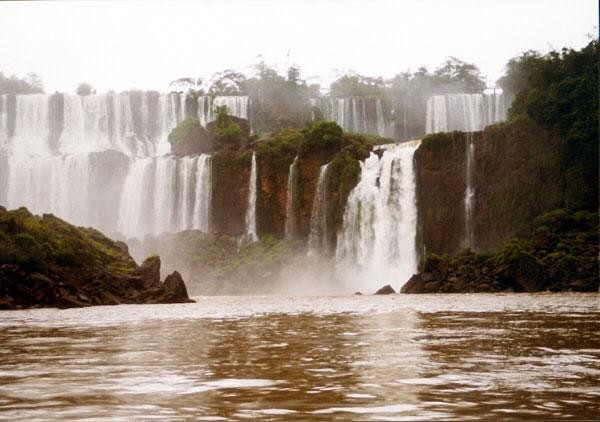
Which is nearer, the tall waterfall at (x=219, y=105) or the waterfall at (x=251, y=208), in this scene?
the waterfall at (x=251, y=208)

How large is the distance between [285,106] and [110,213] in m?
26.9

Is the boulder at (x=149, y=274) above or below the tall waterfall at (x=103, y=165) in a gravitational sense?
below

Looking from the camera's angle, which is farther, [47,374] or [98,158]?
[98,158]

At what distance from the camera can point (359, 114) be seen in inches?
3216

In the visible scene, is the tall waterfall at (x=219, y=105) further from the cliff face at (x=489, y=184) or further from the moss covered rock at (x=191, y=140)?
the cliff face at (x=489, y=184)

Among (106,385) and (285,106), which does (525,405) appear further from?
(285,106)

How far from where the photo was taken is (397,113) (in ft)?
267

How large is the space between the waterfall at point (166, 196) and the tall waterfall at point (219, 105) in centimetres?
1553

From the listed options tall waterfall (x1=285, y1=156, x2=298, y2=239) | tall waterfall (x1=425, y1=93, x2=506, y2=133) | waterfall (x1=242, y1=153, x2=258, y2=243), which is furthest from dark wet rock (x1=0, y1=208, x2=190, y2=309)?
tall waterfall (x1=425, y1=93, x2=506, y2=133)

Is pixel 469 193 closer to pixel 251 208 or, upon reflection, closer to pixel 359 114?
pixel 251 208

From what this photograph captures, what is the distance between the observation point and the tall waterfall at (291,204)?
198 ft

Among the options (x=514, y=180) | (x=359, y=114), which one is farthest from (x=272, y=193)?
(x=359, y=114)

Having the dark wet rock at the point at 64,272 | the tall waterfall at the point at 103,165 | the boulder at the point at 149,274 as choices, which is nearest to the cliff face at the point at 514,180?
the tall waterfall at the point at 103,165

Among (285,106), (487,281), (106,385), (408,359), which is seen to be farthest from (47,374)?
(285,106)
